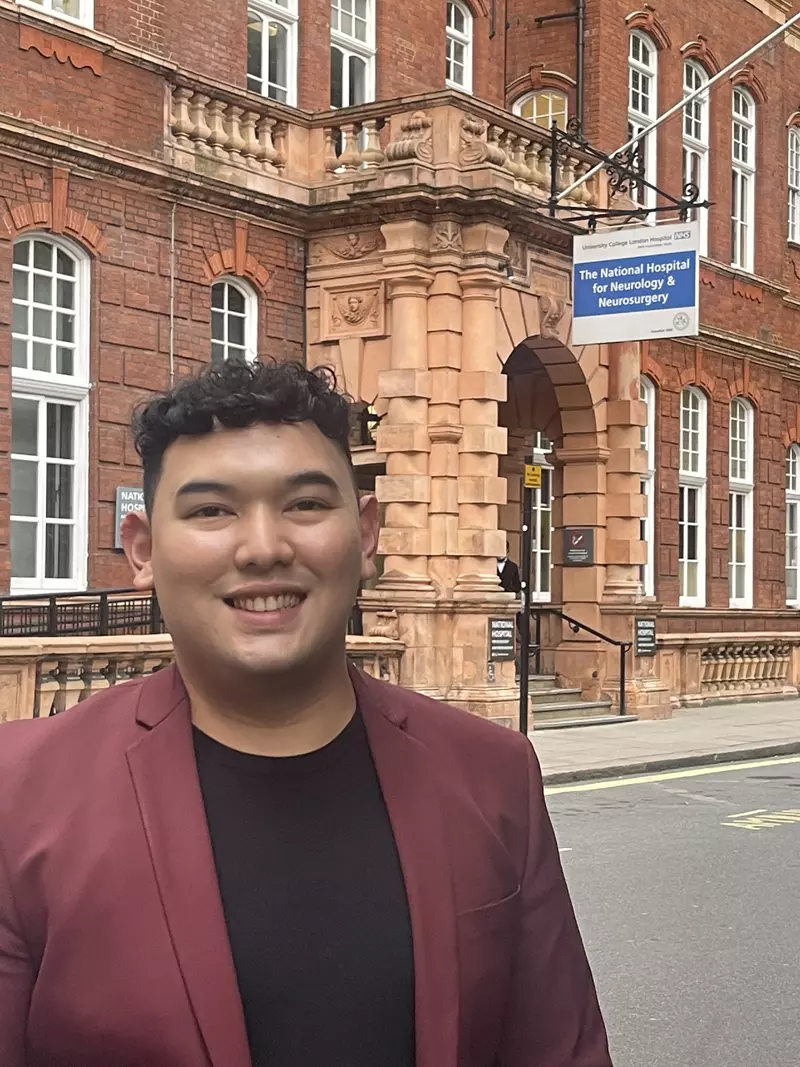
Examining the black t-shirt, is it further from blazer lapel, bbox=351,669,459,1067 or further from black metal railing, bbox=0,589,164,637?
black metal railing, bbox=0,589,164,637

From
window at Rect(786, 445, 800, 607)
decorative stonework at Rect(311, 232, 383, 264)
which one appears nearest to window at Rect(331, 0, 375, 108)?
decorative stonework at Rect(311, 232, 383, 264)

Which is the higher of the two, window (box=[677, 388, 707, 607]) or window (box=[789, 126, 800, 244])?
window (box=[789, 126, 800, 244])

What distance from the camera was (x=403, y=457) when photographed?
17.4 metres

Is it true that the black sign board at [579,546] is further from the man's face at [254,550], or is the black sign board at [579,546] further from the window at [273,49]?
the man's face at [254,550]

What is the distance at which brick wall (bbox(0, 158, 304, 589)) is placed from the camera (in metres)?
15.1

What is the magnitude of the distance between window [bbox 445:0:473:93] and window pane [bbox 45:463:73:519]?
8839mm

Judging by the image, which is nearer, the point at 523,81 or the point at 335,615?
the point at 335,615

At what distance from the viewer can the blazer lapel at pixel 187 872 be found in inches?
73.1

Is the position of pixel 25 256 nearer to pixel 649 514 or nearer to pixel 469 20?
pixel 469 20

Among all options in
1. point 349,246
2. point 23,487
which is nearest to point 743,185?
point 349,246

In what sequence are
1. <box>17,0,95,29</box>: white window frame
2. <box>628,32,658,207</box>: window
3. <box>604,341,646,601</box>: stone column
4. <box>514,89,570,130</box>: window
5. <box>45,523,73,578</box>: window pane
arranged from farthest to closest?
<box>628,32,658,207</box>: window < <box>514,89,570,130</box>: window < <box>604,341,646,601</box>: stone column < <box>45,523,73,578</box>: window pane < <box>17,0,95,29</box>: white window frame

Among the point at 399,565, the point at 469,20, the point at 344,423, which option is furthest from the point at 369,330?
the point at 344,423

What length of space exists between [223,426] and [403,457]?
1532 cm

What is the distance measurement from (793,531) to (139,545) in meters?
27.9
